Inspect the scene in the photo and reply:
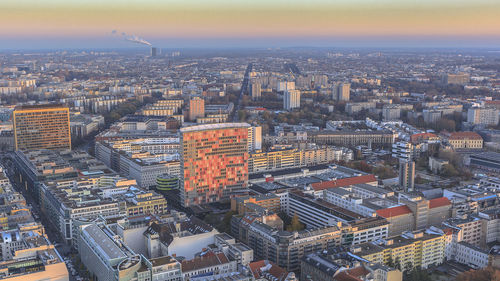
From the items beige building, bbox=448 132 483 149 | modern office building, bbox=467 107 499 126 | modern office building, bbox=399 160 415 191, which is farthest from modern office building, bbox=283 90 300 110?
modern office building, bbox=399 160 415 191

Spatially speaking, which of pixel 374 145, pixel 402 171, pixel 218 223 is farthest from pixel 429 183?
pixel 218 223

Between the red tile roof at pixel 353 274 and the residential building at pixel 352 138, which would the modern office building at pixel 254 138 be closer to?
the residential building at pixel 352 138

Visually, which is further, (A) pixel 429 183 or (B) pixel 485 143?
(B) pixel 485 143

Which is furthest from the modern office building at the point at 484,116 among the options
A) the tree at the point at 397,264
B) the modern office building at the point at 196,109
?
the tree at the point at 397,264

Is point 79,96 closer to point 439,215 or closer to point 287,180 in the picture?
point 287,180

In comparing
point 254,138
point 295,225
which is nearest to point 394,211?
point 295,225

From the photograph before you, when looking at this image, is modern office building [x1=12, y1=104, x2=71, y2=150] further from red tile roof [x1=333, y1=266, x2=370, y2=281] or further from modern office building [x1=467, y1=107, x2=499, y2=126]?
modern office building [x1=467, y1=107, x2=499, y2=126]
